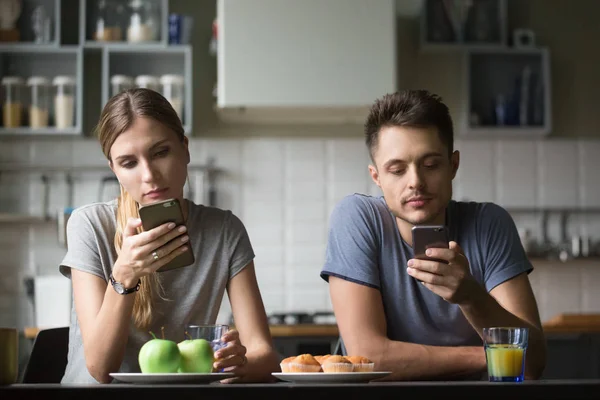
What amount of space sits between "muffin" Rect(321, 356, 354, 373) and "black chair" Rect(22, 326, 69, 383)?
831mm

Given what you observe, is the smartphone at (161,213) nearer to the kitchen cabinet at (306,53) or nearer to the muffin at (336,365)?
the muffin at (336,365)

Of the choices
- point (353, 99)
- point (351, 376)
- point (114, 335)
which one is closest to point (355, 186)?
point (353, 99)

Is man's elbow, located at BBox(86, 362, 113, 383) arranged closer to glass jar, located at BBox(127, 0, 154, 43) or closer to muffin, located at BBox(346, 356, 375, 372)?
muffin, located at BBox(346, 356, 375, 372)

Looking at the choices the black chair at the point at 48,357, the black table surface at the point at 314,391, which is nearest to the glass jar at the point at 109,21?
the black chair at the point at 48,357

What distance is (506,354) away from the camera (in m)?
1.44

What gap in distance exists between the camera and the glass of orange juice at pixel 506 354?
4.71 feet

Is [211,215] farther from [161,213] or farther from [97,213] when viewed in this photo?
[161,213]

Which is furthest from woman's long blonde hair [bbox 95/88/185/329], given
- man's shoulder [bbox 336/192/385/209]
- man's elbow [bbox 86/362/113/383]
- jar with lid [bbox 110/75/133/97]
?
jar with lid [bbox 110/75/133/97]

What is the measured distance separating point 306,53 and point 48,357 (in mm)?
2735

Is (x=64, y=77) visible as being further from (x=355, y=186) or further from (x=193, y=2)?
(x=355, y=186)

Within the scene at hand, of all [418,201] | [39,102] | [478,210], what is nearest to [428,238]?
[418,201]

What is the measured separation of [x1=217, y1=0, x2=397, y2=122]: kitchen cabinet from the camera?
443cm

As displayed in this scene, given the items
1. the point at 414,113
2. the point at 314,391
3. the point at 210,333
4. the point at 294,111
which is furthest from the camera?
the point at 294,111

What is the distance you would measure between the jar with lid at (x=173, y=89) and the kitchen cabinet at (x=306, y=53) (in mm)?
203
